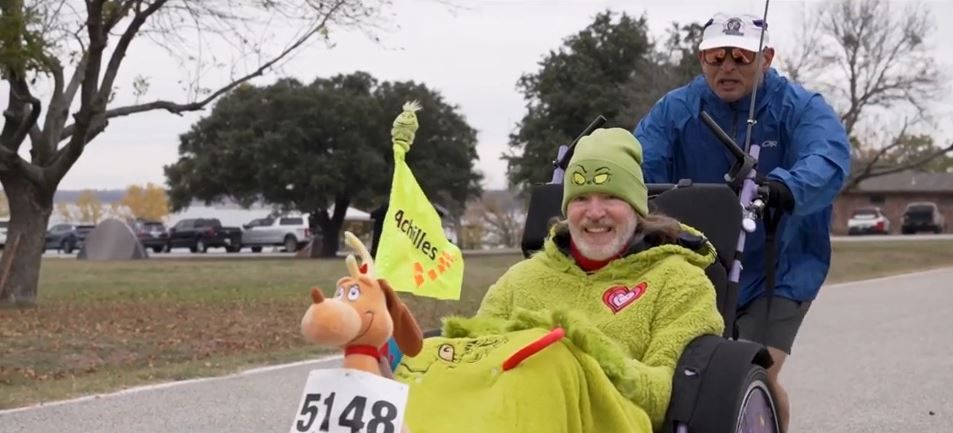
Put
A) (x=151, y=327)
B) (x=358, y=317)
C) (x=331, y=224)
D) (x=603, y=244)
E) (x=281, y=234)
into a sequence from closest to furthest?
(x=358, y=317) → (x=603, y=244) → (x=151, y=327) → (x=331, y=224) → (x=281, y=234)

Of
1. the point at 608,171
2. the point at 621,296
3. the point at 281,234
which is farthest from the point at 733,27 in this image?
the point at 281,234

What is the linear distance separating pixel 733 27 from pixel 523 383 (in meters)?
2.10

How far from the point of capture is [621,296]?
14.0 feet

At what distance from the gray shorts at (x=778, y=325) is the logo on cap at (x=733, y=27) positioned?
108cm

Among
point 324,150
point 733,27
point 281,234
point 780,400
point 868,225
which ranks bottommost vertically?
point 868,225

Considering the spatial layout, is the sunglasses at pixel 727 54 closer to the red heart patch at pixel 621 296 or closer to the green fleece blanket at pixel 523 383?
the red heart patch at pixel 621 296

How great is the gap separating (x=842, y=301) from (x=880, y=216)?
52.1 m

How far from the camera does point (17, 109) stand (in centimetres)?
1588

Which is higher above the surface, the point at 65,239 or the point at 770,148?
the point at 770,148

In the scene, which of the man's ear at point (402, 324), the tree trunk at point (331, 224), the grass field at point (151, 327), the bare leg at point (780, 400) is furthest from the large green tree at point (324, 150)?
the man's ear at point (402, 324)

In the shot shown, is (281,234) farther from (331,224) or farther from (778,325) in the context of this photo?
(778,325)

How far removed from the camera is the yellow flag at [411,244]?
8.50 metres

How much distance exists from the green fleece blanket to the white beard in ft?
2.11

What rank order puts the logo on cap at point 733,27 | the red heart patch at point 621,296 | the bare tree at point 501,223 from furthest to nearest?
1. the bare tree at point 501,223
2. the logo on cap at point 733,27
3. the red heart patch at point 621,296
